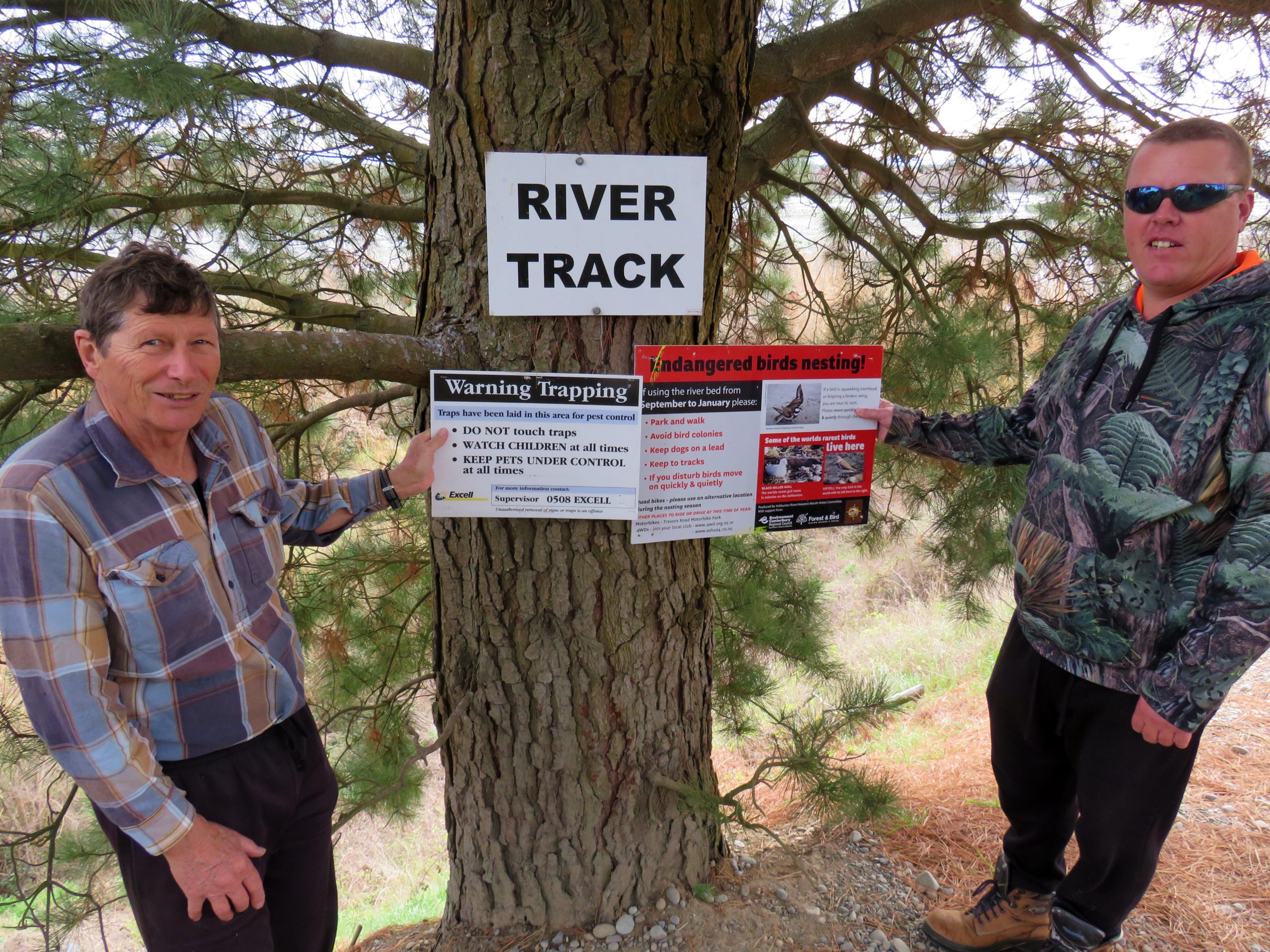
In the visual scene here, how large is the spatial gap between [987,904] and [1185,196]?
4.72ft

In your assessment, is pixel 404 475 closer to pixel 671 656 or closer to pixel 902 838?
pixel 671 656

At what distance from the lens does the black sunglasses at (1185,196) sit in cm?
117

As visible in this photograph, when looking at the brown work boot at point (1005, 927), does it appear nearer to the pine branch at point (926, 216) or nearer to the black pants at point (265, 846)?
the black pants at point (265, 846)

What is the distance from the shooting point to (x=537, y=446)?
1.30 m

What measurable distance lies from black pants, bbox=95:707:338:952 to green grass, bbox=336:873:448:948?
3.11 metres

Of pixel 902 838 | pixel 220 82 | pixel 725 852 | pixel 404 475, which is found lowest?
pixel 902 838

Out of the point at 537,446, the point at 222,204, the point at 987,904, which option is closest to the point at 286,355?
the point at 537,446

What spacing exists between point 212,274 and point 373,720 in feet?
3.91

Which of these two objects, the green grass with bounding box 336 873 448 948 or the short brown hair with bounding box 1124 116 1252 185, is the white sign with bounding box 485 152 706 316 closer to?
the short brown hair with bounding box 1124 116 1252 185

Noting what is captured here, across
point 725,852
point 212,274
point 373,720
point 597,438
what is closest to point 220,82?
point 212,274

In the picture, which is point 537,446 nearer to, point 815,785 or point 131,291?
point 131,291

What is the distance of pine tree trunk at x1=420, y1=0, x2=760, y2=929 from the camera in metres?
1.20

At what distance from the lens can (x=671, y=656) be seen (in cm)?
149

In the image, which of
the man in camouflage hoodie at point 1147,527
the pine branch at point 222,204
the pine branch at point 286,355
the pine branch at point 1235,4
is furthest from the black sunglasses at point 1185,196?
the pine branch at point 222,204
